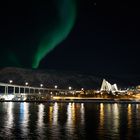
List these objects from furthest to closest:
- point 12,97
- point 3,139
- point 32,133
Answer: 1. point 12,97
2. point 32,133
3. point 3,139

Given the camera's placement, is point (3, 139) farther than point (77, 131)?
No

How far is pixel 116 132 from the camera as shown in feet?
116

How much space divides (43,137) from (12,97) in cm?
15024

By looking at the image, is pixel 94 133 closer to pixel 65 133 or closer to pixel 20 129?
pixel 65 133

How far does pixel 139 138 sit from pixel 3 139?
36.0ft

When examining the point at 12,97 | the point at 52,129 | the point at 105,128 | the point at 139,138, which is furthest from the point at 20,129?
the point at 12,97

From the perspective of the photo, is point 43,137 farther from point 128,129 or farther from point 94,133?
point 128,129

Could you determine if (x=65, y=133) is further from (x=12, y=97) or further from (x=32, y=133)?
(x=12, y=97)

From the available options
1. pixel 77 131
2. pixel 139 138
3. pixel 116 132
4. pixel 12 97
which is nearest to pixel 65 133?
pixel 77 131

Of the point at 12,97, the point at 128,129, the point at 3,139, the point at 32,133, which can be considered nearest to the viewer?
the point at 3,139

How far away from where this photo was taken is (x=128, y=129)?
37750mm

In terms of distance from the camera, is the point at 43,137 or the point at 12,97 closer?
the point at 43,137

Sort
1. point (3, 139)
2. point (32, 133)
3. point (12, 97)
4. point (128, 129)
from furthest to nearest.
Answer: point (12, 97), point (128, 129), point (32, 133), point (3, 139)

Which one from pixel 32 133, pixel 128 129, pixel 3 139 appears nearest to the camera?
pixel 3 139
